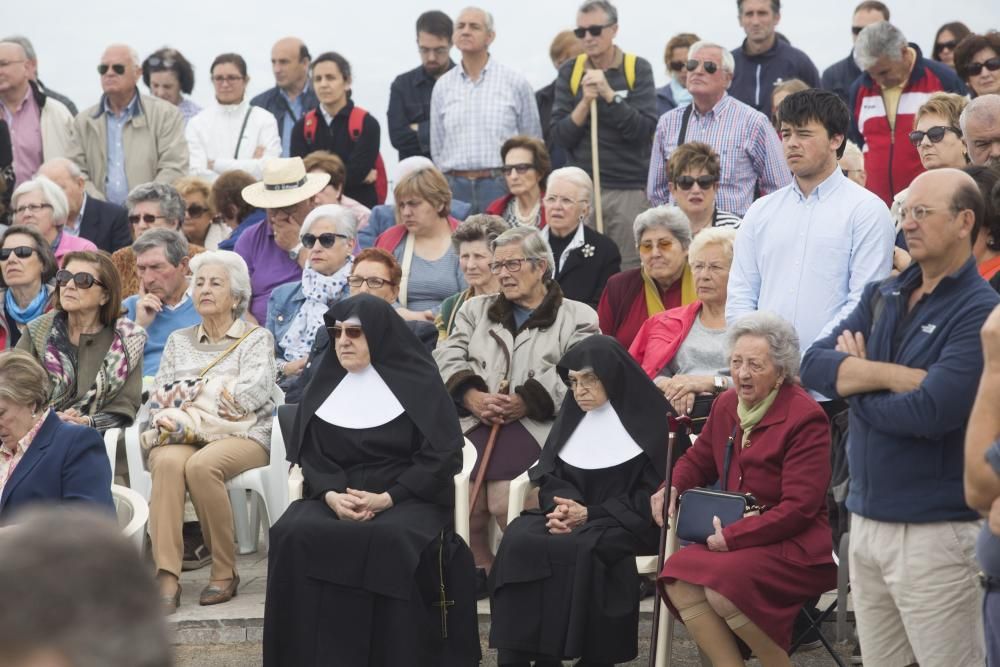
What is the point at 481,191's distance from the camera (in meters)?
9.57

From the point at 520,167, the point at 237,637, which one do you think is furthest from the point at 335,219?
the point at 237,637

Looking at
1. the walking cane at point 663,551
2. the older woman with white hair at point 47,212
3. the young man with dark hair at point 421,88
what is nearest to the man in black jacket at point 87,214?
the older woman with white hair at point 47,212

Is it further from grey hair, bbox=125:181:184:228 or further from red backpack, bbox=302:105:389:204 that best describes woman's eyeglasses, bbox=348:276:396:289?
red backpack, bbox=302:105:389:204

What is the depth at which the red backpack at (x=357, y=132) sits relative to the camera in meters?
10.1

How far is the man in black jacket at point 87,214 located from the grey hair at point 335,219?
71.8 inches

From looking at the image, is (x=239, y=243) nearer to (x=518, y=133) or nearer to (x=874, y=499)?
(x=518, y=133)

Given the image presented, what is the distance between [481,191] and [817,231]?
13.0 ft

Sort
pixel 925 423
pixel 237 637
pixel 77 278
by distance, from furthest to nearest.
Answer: pixel 77 278 < pixel 237 637 < pixel 925 423

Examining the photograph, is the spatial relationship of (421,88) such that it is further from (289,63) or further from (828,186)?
(828,186)

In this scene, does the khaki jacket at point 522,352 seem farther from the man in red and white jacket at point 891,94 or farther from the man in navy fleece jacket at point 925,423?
the man in red and white jacket at point 891,94

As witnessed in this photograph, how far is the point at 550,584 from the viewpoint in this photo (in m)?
5.71

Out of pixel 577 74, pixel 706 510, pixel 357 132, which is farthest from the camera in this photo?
pixel 357 132

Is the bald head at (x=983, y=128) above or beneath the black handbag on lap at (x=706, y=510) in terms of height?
above

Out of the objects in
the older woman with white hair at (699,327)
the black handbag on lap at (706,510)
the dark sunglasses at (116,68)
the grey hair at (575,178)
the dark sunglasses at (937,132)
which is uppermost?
the dark sunglasses at (116,68)
